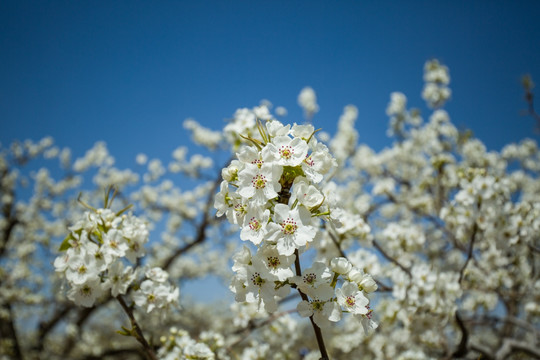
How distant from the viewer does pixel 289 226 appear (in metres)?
1.42

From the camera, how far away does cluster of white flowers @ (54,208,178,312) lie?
2016 mm

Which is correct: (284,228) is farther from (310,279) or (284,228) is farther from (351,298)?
(351,298)

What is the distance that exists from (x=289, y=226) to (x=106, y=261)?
51.8 inches

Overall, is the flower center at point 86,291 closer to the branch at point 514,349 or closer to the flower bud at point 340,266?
the flower bud at point 340,266

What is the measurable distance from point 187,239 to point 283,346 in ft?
27.7

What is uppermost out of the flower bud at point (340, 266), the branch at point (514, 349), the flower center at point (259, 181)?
the flower center at point (259, 181)

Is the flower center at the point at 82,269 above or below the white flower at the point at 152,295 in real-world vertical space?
above

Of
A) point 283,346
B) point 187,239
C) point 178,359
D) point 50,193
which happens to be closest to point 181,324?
point 187,239

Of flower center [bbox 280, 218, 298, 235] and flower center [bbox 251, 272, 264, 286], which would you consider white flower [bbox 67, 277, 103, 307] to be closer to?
flower center [bbox 251, 272, 264, 286]

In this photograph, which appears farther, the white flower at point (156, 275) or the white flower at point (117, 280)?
the white flower at point (156, 275)

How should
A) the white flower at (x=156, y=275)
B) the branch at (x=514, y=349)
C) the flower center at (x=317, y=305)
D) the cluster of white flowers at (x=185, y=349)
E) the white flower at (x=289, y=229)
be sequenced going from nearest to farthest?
1. the white flower at (x=289, y=229)
2. the flower center at (x=317, y=305)
3. the cluster of white flowers at (x=185, y=349)
4. the white flower at (x=156, y=275)
5. the branch at (x=514, y=349)

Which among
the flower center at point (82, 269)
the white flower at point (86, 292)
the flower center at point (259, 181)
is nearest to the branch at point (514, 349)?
the flower center at point (259, 181)

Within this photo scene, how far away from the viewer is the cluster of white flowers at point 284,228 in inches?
56.2

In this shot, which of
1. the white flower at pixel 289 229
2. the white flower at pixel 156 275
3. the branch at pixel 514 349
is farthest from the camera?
the branch at pixel 514 349
